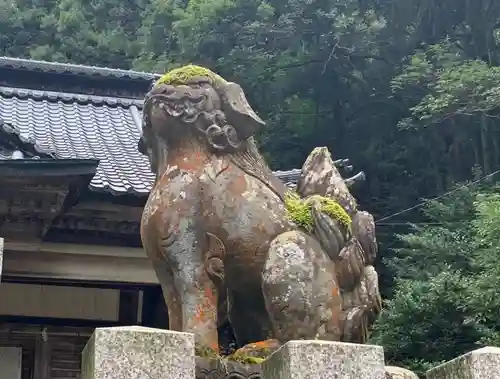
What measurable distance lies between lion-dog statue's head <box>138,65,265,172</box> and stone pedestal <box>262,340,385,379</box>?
111cm

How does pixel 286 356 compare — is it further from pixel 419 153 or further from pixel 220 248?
pixel 419 153

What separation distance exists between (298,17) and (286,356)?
14.3 metres

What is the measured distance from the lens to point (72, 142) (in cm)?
812

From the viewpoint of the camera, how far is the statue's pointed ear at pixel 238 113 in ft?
11.5

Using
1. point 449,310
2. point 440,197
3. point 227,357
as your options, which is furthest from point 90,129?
point 440,197

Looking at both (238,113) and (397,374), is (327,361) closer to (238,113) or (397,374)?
(397,374)

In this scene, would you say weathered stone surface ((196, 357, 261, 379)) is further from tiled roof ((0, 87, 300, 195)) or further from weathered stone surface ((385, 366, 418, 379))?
tiled roof ((0, 87, 300, 195))

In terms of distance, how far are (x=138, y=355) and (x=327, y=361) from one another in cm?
64

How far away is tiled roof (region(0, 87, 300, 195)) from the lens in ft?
20.9

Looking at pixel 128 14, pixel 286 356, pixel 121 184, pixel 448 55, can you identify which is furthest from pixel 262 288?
pixel 128 14

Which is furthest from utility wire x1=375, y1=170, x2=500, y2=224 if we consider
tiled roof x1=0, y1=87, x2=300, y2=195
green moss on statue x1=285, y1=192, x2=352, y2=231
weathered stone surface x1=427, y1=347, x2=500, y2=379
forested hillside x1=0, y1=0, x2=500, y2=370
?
weathered stone surface x1=427, y1=347, x2=500, y2=379

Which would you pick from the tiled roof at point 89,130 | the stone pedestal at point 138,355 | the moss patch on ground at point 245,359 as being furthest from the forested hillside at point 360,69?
the stone pedestal at point 138,355

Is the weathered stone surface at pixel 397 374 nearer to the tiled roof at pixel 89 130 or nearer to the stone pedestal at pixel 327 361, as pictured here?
the stone pedestal at pixel 327 361

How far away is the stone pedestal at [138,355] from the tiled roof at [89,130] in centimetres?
327
